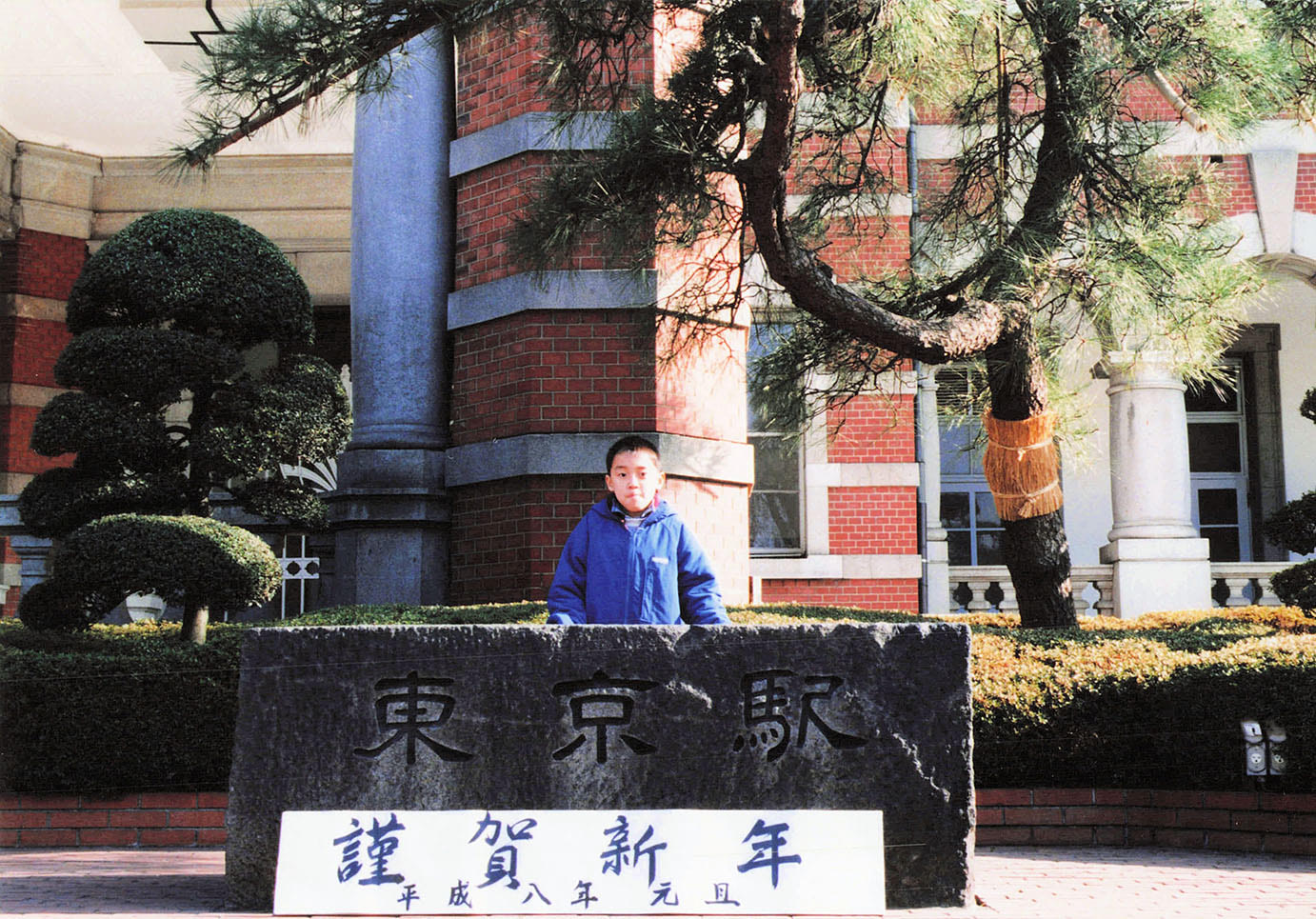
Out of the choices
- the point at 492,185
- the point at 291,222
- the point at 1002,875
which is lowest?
the point at 1002,875

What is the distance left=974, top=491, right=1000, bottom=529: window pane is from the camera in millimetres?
14484

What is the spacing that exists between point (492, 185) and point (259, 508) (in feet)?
8.57

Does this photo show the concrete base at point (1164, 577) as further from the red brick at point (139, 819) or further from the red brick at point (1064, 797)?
the red brick at point (139, 819)

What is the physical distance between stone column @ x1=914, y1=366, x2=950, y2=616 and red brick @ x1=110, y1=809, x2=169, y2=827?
705cm

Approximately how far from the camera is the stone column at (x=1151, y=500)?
1181 centimetres

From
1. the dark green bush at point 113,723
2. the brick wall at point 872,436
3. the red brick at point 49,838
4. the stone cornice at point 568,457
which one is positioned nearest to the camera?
the red brick at point 49,838

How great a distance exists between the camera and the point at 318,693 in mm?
4391

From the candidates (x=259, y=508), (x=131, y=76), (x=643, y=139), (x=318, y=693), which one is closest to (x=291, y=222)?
(x=131, y=76)

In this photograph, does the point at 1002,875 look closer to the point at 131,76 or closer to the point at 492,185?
the point at 492,185

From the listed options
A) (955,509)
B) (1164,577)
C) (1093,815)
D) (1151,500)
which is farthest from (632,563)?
(955,509)

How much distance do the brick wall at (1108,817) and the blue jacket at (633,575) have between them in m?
2.05

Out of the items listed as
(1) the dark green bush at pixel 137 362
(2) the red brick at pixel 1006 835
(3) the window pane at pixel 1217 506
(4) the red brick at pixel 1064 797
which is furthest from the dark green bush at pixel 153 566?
(3) the window pane at pixel 1217 506

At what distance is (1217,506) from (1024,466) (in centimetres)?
834

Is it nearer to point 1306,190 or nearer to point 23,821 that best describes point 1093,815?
point 23,821
